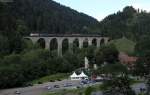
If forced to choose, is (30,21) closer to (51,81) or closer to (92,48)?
(92,48)

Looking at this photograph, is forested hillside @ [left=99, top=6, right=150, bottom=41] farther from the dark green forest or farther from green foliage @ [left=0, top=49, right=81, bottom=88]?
green foliage @ [left=0, top=49, right=81, bottom=88]

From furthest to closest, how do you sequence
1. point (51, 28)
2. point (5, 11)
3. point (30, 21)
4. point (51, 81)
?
point (51, 28) → point (30, 21) → point (51, 81) → point (5, 11)

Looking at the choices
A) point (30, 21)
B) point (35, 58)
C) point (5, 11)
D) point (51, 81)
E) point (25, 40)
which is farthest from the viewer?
point (30, 21)

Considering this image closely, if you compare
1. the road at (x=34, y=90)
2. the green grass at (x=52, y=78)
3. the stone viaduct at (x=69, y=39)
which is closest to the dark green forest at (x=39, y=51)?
the green grass at (x=52, y=78)

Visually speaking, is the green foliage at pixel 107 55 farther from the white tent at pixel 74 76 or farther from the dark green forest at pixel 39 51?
the white tent at pixel 74 76

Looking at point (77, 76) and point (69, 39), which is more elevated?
point (69, 39)

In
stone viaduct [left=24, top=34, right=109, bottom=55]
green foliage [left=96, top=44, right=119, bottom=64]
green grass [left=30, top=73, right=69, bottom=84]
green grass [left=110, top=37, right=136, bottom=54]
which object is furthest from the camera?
stone viaduct [left=24, top=34, right=109, bottom=55]

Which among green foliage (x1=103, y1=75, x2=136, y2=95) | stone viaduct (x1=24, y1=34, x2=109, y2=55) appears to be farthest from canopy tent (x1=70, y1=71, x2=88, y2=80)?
green foliage (x1=103, y1=75, x2=136, y2=95)

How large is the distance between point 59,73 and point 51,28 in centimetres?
3574

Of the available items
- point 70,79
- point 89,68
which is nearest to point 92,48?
point 89,68

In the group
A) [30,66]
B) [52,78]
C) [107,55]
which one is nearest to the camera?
[52,78]

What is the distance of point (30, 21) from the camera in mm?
89812

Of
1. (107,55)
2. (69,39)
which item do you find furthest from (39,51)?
(69,39)

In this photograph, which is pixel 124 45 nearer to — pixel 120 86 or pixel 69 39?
pixel 69 39
